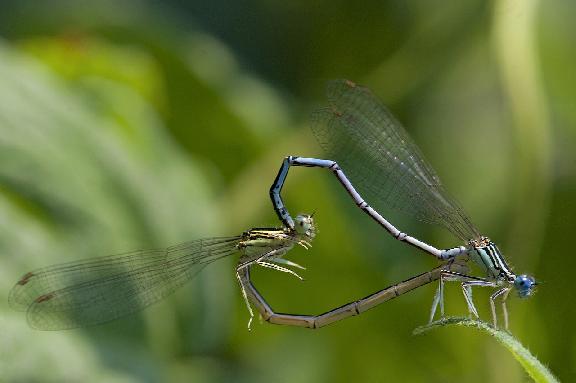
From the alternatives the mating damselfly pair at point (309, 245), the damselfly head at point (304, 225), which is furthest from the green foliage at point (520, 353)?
the damselfly head at point (304, 225)

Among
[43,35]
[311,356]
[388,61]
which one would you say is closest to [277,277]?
[311,356]

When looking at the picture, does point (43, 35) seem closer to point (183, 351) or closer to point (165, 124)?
point (165, 124)

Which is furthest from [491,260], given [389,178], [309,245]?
[309,245]

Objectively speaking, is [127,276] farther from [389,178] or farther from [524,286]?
[524,286]

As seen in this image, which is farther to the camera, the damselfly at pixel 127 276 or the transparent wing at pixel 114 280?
the transparent wing at pixel 114 280

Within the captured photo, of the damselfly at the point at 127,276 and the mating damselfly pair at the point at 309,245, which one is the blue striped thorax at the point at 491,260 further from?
the damselfly at the point at 127,276

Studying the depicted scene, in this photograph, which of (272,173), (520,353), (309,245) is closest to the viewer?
(520,353)

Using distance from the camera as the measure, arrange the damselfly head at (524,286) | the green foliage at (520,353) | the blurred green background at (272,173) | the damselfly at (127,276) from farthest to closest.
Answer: the blurred green background at (272,173) → the damselfly at (127,276) → the damselfly head at (524,286) → the green foliage at (520,353)
